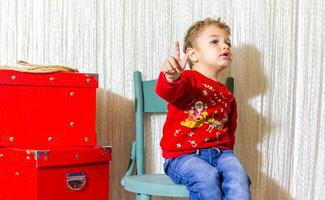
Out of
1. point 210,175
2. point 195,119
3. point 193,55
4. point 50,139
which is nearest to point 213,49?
point 193,55

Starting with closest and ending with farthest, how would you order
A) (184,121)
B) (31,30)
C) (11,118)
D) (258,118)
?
(11,118) < (184,121) < (31,30) < (258,118)

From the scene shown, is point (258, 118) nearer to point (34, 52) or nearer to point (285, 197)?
point (285, 197)

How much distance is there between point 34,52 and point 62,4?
15 cm

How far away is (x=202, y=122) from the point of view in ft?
3.97

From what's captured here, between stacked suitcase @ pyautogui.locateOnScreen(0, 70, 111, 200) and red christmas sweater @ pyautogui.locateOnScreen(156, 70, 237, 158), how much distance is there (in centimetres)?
16

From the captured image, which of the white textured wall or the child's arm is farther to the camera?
the white textured wall

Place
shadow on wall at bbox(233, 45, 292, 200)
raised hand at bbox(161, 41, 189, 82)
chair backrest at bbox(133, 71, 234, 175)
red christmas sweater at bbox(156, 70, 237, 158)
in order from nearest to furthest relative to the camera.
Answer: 1. raised hand at bbox(161, 41, 189, 82)
2. red christmas sweater at bbox(156, 70, 237, 158)
3. chair backrest at bbox(133, 71, 234, 175)
4. shadow on wall at bbox(233, 45, 292, 200)

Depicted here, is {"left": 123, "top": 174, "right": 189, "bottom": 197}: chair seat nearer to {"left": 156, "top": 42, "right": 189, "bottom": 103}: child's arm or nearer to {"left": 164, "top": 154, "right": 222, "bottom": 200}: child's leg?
{"left": 164, "top": 154, "right": 222, "bottom": 200}: child's leg

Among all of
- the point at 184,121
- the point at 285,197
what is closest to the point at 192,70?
the point at 184,121

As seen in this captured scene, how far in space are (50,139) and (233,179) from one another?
0.40 m

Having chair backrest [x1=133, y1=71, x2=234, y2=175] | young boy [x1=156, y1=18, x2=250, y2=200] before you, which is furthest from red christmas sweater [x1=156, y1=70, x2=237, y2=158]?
chair backrest [x1=133, y1=71, x2=234, y2=175]

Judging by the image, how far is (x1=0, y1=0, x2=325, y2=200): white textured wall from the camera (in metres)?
1.38

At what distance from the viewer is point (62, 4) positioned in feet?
4.46

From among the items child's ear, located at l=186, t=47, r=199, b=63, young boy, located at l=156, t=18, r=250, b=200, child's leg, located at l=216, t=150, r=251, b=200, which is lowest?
child's leg, located at l=216, t=150, r=251, b=200
